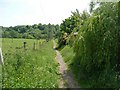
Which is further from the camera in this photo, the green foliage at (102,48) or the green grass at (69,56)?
the green grass at (69,56)

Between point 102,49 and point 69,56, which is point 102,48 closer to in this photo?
point 102,49

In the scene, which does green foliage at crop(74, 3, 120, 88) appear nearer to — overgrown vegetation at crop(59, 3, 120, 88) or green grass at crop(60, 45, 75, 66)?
overgrown vegetation at crop(59, 3, 120, 88)

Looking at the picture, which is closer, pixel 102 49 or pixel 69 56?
pixel 102 49

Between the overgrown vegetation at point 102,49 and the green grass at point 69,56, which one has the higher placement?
the overgrown vegetation at point 102,49

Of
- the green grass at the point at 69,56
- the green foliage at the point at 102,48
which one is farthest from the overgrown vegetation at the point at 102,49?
the green grass at the point at 69,56

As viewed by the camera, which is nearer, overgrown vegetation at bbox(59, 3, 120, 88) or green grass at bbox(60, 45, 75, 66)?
overgrown vegetation at bbox(59, 3, 120, 88)

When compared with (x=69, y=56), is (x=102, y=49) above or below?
above

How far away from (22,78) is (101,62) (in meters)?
3.88

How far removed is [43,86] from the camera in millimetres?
9016

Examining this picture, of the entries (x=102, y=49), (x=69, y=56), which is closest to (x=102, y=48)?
(x=102, y=49)

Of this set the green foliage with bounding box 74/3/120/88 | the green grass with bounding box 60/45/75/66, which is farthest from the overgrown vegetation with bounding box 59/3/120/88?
the green grass with bounding box 60/45/75/66

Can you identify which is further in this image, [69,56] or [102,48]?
[69,56]

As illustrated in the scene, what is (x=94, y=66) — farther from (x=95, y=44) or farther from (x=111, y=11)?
(x=111, y=11)

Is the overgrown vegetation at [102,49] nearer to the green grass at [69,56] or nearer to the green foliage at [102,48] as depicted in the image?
the green foliage at [102,48]
